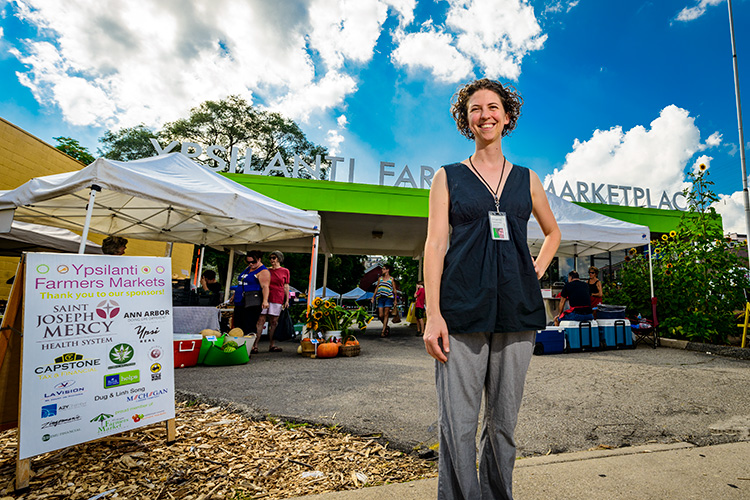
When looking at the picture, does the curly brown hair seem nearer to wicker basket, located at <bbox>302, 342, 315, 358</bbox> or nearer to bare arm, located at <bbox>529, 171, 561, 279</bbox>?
bare arm, located at <bbox>529, 171, 561, 279</bbox>

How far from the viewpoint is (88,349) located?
250 cm

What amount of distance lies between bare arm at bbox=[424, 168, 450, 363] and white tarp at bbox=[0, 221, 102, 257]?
8605 mm

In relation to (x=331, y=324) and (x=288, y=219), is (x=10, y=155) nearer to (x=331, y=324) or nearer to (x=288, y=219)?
(x=288, y=219)

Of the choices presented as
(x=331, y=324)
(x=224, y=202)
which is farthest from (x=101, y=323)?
(x=331, y=324)

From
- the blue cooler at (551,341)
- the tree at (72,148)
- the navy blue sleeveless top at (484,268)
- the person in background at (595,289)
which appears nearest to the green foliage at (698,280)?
the person in background at (595,289)

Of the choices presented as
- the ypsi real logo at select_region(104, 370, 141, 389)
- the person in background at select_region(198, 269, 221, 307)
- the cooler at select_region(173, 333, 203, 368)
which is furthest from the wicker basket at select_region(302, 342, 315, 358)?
the ypsi real logo at select_region(104, 370, 141, 389)

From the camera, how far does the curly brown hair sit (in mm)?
1699

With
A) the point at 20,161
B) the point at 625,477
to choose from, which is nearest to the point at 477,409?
the point at 625,477

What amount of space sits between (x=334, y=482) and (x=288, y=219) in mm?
5288

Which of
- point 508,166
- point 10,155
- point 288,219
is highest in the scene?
point 10,155

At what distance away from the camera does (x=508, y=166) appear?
5.56 ft

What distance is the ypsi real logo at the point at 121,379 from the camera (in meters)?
2.54

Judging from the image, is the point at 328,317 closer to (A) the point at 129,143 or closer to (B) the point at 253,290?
(B) the point at 253,290

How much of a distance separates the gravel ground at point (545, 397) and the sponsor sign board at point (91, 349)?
955mm
